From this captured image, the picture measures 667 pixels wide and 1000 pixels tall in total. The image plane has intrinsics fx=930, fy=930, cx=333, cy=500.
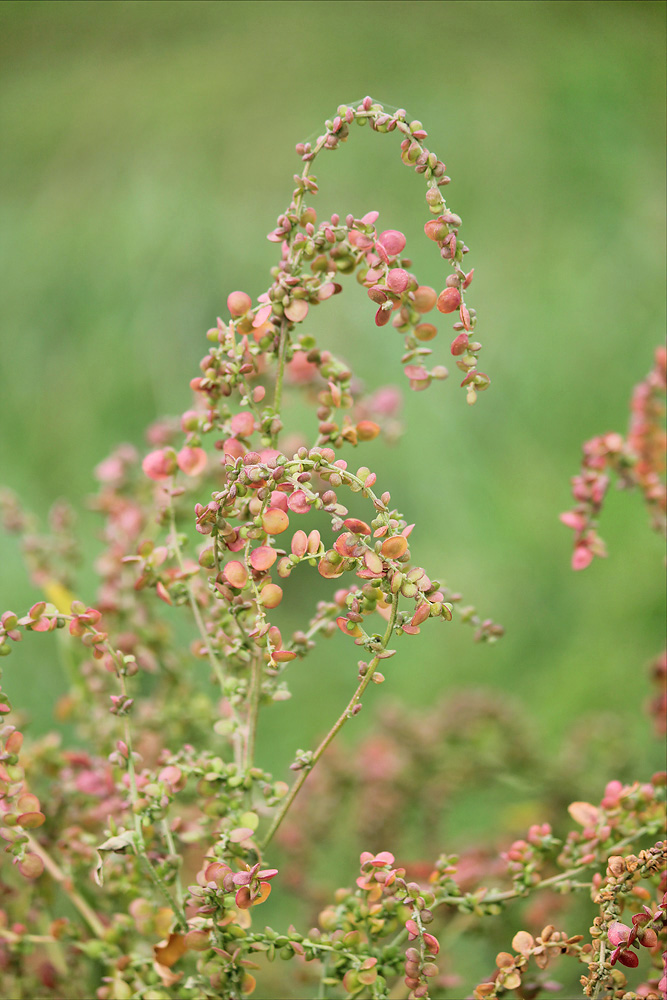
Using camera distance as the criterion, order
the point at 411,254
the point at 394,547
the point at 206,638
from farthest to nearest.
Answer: the point at 411,254 < the point at 206,638 < the point at 394,547

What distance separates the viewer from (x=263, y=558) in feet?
1.37

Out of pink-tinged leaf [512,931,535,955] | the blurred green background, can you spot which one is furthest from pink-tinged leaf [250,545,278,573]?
the blurred green background

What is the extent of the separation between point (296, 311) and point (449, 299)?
0.24ft

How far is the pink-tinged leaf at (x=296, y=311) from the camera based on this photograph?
0.45m

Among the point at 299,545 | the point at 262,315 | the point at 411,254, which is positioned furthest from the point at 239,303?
the point at 411,254

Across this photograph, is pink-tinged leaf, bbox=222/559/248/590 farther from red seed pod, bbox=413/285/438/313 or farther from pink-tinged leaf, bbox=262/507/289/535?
red seed pod, bbox=413/285/438/313

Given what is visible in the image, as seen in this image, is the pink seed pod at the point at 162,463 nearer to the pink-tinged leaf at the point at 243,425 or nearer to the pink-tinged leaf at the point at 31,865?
the pink-tinged leaf at the point at 243,425

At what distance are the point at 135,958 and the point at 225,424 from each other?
0.92 ft

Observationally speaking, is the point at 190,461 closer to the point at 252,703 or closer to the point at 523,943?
the point at 252,703

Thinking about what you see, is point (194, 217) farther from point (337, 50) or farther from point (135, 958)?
point (135, 958)

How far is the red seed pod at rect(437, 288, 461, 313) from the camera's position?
16.7 inches

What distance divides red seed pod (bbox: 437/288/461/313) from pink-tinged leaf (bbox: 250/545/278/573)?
0.14 m

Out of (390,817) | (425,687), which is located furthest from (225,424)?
(425,687)

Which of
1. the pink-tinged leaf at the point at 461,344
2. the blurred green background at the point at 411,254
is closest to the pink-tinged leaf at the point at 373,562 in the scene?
the pink-tinged leaf at the point at 461,344
